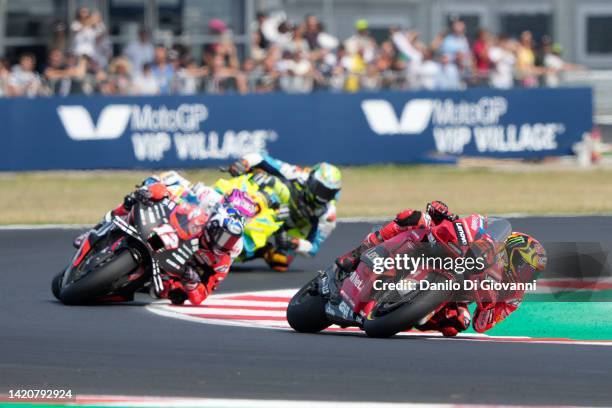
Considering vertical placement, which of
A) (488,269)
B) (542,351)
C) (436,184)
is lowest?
(436,184)

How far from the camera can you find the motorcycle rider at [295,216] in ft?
42.5

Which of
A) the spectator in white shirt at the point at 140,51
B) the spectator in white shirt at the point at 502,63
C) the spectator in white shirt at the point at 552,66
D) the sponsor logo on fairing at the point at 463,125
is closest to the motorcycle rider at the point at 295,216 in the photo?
the spectator in white shirt at the point at 140,51

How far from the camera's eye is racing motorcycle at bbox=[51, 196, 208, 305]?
10.3m

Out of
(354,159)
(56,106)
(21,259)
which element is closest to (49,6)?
(56,106)

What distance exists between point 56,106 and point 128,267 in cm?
1183

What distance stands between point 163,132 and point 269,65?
2209 millimetres

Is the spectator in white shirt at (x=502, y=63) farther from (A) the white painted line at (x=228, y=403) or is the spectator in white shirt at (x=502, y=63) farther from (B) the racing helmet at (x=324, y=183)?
(A) the white painted line at (x=228, y=403)

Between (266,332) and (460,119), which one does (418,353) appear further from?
(460,119)

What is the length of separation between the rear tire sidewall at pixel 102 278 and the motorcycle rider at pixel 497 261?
2015 mm

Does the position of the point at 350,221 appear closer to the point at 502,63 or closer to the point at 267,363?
the point at 502,63

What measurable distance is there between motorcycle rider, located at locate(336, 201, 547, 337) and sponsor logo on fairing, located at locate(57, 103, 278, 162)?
13.4 metres

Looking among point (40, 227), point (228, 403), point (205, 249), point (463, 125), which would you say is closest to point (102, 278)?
point (205, 249)

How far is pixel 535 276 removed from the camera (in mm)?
8359

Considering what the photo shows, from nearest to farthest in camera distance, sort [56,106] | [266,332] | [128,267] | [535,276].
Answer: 1. [535,276]
2. [266,332]
3. [128,267]
4. [56,106]
